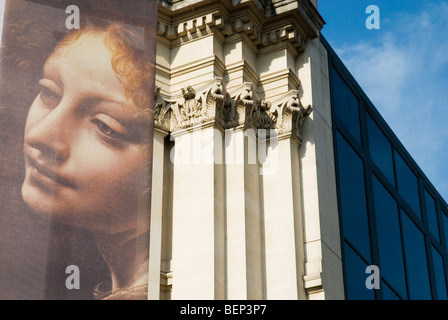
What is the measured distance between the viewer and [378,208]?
27109 mm

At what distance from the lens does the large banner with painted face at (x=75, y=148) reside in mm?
15773

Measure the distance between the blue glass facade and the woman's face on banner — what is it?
24.2 ft

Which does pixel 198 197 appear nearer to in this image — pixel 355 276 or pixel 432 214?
pixel 355 276

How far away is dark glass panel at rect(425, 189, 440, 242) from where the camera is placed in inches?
1298

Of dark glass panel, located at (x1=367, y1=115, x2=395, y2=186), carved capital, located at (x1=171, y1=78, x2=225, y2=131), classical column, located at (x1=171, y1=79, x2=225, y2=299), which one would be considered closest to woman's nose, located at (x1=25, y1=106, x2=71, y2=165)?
classical column, located at (x1=171, y1=79, x2=225, y2=299)

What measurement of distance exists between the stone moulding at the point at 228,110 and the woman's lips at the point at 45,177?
6.28m

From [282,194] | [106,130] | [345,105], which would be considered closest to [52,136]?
[106,130]


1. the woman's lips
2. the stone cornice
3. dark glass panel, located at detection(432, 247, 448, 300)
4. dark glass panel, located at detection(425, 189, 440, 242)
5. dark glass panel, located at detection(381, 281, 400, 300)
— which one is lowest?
the woman's lips

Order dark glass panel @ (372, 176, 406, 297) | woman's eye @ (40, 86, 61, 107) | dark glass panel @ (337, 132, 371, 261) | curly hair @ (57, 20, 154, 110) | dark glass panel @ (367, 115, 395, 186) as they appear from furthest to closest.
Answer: dark glass panel @ (367, 115, 395, 186) → dark glass panel @ (372, 176, 406, 297) → dark glass panel @ (337, 132, 371, 261) → curly hair @ (57, 20, 154, 110) → woman's eye @ (40, 86, 61, 107)

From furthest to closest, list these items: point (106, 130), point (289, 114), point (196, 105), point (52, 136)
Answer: point (289, 114) → point (196, 105) → point (106, 130) → point (52, 136)

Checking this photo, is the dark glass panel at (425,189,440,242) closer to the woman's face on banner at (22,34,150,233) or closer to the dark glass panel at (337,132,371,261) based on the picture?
the dark glass panel at (337,132,371,261)

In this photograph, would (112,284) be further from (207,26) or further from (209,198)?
(207,26)

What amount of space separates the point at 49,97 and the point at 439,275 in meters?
18.5

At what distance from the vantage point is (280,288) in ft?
69.5
